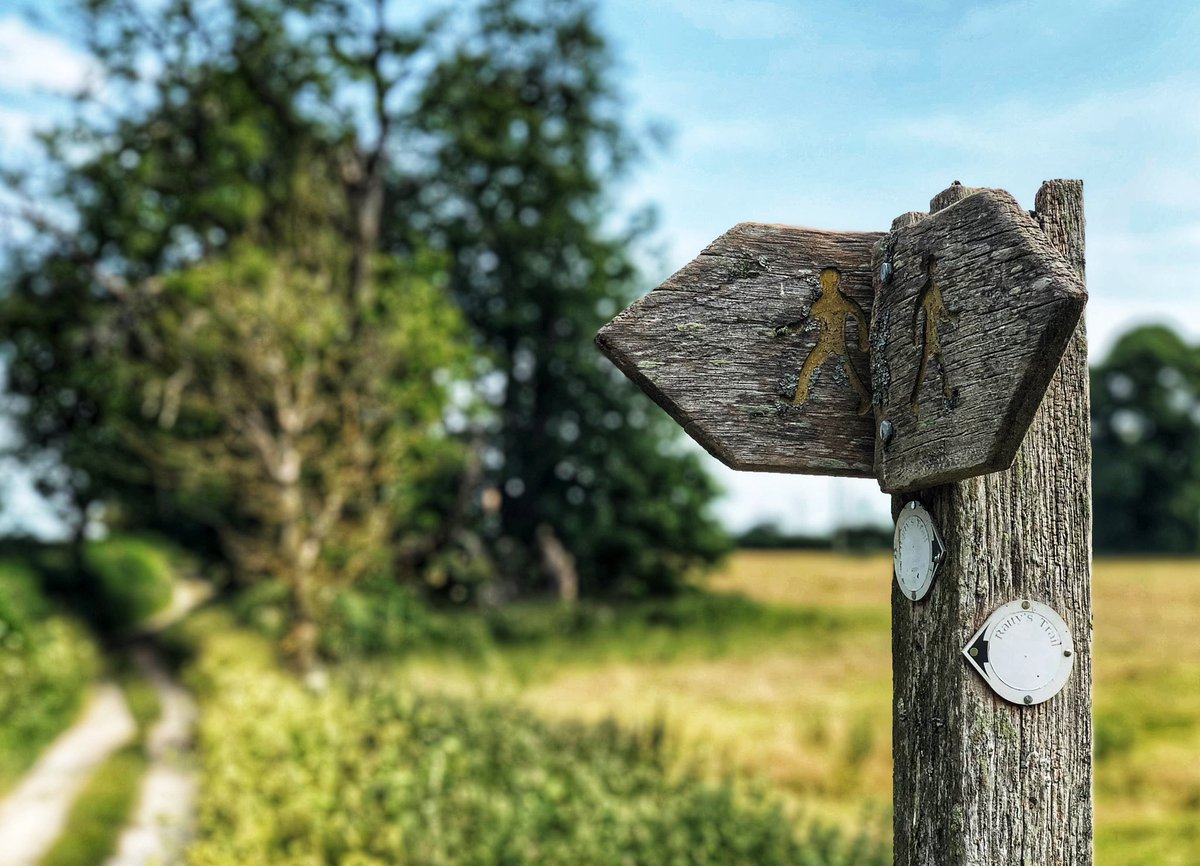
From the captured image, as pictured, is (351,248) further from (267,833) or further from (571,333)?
(267,833)

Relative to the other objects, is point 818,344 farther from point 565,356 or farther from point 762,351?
point 565,356

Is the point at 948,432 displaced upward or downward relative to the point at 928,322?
downward

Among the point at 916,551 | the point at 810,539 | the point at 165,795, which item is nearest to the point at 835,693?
the point at 165,795

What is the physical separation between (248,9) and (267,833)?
12864mm

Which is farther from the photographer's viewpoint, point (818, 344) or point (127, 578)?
point (127, 578)

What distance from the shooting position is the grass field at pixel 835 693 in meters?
8.59

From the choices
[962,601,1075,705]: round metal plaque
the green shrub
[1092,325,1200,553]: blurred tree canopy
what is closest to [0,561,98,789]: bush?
[962,601,1075,705]: round metal plaque

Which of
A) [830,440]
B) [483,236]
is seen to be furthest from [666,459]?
[830,440]

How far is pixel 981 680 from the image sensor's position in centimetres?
205

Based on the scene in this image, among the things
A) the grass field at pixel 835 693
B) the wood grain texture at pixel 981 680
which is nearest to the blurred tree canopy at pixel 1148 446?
the grass field at pixel 835 693

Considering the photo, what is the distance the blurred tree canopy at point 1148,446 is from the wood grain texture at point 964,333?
30.6 metres

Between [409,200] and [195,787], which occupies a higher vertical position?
[409,200]

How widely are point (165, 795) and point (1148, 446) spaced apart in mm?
30326

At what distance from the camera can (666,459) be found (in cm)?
2117
